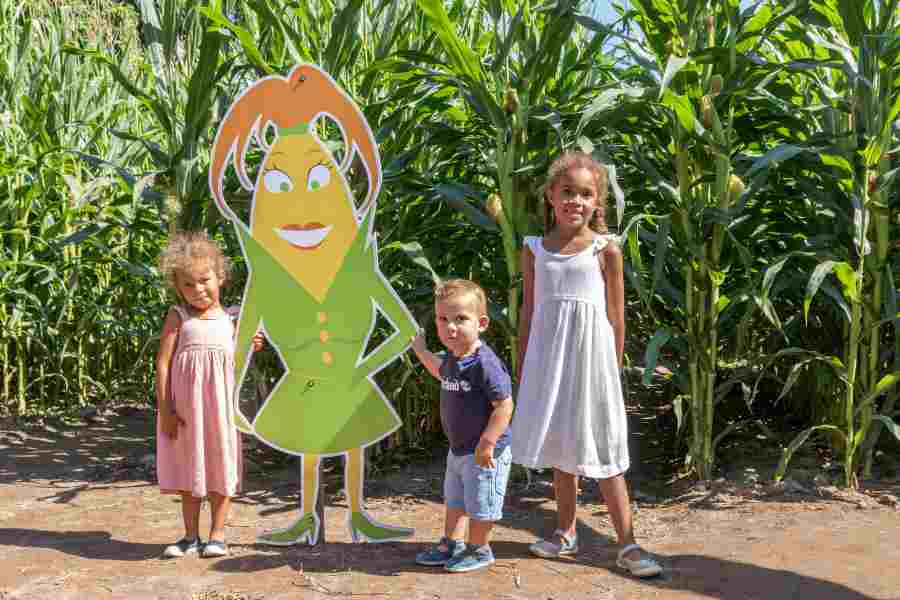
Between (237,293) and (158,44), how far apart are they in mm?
1039

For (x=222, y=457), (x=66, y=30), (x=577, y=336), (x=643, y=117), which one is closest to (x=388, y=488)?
(x=222, y=457)

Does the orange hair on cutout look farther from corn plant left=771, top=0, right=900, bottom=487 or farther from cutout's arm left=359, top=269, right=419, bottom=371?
corn plant left=771, top=0, right=900, bottom=487

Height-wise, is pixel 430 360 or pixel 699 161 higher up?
pixel 699 161

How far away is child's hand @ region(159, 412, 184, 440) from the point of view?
2.70 meters

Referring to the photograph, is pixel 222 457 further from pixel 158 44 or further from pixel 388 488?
pixel 158 44

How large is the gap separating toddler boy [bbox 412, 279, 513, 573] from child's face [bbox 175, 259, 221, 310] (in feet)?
2.36

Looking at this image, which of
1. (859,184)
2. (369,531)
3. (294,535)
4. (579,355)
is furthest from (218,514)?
(859,184)

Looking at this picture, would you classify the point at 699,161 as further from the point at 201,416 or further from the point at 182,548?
the point at 182,548

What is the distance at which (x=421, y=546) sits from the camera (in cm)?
280

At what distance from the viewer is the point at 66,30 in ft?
16.2

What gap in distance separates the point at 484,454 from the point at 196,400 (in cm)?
89

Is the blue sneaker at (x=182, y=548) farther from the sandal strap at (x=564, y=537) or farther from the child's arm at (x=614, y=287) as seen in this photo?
the child's arm at (x=614, y=287)

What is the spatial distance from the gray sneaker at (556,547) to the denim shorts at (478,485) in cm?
26

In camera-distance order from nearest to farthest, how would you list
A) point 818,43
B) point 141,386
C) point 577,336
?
point 577,336, point 818,43, point 141,386
